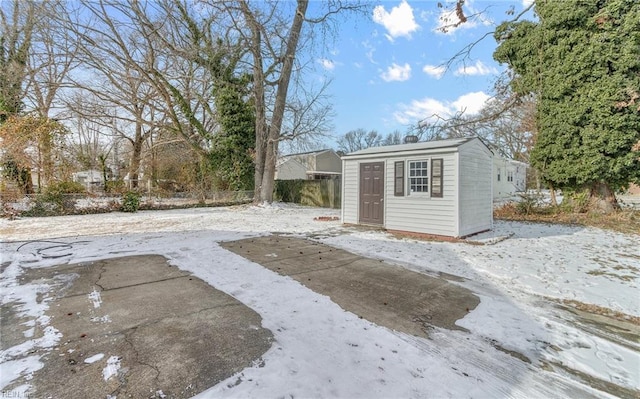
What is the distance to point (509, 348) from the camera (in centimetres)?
266

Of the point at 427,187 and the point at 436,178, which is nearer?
the point at 436,178

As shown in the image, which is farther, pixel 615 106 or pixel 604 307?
pixel 615 106

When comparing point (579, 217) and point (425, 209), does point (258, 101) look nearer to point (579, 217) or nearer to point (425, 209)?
point (425, 209)

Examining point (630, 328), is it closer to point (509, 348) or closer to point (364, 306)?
point (509, 348)

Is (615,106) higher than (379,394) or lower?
higher

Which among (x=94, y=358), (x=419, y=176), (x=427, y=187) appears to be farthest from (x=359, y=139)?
(x=94, y=358)

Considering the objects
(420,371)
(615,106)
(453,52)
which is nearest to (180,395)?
(420,371)

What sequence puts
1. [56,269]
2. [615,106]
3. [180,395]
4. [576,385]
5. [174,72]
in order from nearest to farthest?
[180,395] → [576,385] → [56,269] → [615,106] → [174,72]

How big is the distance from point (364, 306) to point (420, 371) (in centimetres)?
123

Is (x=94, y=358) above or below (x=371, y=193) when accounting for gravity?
below

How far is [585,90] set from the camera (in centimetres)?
982

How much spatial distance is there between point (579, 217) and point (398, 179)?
24.6 ft

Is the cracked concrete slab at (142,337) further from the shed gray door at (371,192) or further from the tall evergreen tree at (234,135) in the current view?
the tall evergreen tree at (234,135)

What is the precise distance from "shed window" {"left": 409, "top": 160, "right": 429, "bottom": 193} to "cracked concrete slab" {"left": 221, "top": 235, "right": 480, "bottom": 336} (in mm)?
3161
